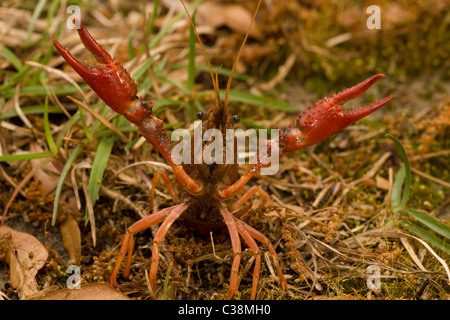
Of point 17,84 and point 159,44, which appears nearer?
point 17,84

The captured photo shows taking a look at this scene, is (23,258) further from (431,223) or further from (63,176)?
(431,223)

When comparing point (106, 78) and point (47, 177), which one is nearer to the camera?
point (106, 78)

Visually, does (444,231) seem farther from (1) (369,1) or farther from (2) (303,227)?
(1) (369,1)

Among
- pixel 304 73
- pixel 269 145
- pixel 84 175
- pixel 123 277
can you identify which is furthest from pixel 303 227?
pixel 304 73

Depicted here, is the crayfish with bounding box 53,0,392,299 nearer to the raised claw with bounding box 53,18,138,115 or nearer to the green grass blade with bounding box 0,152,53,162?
the raised claw with bounding box 53,18,138,115

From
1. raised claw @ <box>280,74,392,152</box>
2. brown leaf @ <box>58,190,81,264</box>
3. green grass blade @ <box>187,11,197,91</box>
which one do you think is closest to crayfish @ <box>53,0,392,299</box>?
raised claw @ <box>280,74,392,152</box>

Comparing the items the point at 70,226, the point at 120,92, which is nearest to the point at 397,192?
the point at 120,92

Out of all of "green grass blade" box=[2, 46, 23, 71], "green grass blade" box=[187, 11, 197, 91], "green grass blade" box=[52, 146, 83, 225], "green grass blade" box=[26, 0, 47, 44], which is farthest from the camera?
"green grass blade" box=[26, 0, 47, 44]
